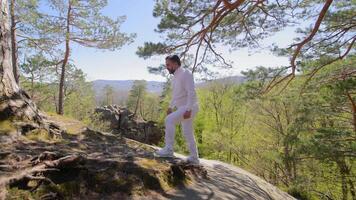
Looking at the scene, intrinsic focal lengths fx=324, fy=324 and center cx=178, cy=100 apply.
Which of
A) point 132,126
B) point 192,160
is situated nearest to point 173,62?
point 192,160

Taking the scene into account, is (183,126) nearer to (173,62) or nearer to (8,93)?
(173,62)

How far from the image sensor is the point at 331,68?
10.2 m

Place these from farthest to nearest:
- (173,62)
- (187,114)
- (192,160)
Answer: (192,160) < (173,62) < (187,114)

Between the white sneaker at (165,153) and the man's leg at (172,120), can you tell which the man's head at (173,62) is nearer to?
the man's leg at (172,120)

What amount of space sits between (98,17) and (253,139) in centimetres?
1365

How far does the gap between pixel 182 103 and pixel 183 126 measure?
13.4 inches

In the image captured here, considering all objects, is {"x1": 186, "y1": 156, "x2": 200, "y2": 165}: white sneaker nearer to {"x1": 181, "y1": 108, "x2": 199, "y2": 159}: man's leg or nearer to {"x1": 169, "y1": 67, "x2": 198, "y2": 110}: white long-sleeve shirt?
{"x1": 181, "y1": 108, "x2": 199, "y2": 159}: man's leg

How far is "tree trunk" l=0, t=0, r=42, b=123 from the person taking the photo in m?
4.84

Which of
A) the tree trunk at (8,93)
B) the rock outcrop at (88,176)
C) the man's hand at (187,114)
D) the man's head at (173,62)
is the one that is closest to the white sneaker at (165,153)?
the rock outcrop at (88,176)

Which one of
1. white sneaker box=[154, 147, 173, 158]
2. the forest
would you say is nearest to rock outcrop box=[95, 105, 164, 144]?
the forest

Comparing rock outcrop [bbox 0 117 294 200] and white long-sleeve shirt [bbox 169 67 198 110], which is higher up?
white long-sleeve shirt [bbox 169 67 198 110]

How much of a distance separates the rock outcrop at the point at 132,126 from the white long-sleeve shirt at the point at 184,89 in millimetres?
20589

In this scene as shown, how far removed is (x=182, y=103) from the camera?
185 inches

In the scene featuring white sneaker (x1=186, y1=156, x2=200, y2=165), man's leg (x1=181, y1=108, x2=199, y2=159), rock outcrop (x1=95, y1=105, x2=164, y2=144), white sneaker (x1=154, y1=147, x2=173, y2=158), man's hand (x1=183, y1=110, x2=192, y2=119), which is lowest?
rock outcrop (x1=95, y1=105, x2=164, y2=144)
